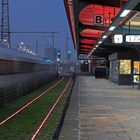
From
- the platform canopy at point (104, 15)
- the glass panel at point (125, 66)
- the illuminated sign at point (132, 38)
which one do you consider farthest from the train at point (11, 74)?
the glass panel at point (125, 66)

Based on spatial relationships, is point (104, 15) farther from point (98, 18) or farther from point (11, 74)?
point (11, 74)

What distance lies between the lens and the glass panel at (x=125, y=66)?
144ft

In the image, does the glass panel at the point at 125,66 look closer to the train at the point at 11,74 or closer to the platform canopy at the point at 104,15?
the platform canopy at the point at 104,15

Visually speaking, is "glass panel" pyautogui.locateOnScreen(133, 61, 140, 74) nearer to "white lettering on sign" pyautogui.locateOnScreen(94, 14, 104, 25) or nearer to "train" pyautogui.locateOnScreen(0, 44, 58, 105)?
"white lettering on sign" pyautogui.locateOnScreen(94, 14, 104, 25)

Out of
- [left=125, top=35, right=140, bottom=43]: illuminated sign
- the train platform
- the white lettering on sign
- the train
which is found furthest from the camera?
the white lettering on sign

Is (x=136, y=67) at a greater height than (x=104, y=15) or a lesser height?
lesser

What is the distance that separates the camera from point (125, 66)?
4409 cm

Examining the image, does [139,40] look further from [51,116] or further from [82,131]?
[82,131]

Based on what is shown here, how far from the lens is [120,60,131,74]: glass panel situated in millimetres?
43772

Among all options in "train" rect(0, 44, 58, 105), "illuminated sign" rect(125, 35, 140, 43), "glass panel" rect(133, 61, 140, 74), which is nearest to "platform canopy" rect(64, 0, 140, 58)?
"illuminated sign" rect(125, 35, 140, 43)

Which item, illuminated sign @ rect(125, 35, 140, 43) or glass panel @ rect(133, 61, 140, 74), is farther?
glass panel @ rect(133, 61, 140, 74)

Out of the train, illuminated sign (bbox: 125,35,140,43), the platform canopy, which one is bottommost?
the train

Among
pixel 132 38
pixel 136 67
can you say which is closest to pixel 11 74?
pixel 132 38

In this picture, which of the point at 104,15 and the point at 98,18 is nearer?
the point at 98,18
